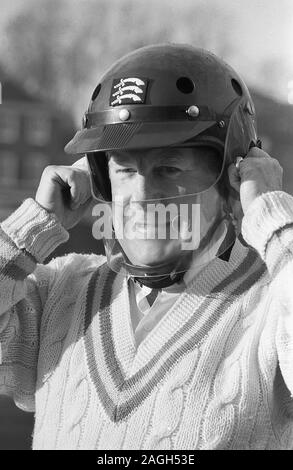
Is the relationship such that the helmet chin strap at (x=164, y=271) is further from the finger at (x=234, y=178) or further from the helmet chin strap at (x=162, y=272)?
the finger at (x=234, y=178)

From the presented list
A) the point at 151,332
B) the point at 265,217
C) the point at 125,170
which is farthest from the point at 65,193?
the point at 265,217

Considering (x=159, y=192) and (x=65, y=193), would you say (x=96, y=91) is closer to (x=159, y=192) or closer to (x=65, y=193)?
(x=65, y=193)

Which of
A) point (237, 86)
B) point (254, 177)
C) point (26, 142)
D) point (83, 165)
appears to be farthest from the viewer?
point (26, 142)

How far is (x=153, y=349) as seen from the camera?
221 centimetres

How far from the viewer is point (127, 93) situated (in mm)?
2314

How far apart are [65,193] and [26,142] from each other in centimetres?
643

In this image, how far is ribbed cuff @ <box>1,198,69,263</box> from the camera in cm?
233

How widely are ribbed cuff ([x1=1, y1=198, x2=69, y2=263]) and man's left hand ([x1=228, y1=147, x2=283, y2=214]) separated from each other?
492mm

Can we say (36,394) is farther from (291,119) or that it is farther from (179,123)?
(291,119)

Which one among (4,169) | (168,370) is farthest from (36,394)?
(4,169)

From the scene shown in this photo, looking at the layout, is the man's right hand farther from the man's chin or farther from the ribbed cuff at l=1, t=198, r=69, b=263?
the man's chin

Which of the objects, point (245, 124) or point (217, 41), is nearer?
point (245, 124)

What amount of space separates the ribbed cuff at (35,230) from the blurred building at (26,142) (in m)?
6.02
